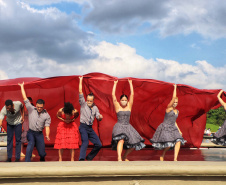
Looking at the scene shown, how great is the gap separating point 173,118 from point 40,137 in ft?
10.4

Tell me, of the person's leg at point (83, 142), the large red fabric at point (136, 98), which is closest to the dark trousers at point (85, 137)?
the person's leg at point (83, 142)

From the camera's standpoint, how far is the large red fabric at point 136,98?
9500 millimetres

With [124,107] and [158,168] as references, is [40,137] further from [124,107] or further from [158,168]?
[158,168]

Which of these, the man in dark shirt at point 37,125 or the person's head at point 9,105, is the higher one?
the person's head at point 9,105

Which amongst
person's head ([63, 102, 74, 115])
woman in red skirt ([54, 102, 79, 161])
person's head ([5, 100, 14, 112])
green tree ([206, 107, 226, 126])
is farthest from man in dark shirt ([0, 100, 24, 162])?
green tree ([206, 107, 226, 126])

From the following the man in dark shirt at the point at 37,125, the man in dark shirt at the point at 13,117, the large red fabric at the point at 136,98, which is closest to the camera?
the man in dark shirt at the point at 37,125

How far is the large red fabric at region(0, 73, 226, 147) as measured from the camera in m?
9.50

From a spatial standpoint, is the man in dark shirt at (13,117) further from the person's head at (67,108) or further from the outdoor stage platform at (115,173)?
the outdoor stage platform at (115,173)

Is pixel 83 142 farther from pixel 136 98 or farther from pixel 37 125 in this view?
pixel 136 98

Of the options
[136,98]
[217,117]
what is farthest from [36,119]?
[217,117]

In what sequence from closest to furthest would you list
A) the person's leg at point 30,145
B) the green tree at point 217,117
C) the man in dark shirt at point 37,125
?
the person's leg at point 30,145
the man in dark shirt at point 37,125
the green tree at point 217,117

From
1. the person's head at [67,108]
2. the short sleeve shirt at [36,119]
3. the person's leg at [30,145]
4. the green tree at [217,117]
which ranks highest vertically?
the person's head at [67,108]

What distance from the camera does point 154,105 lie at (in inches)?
396

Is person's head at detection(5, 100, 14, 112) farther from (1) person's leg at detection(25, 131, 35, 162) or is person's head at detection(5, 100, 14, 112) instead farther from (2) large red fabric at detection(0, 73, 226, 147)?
(2) large red fabric at detection(0, 73, 226, 147)
